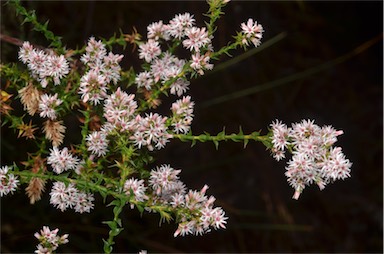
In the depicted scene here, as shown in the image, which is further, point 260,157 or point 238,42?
point 260,157

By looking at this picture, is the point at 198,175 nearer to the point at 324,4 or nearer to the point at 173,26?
the point at 324,4

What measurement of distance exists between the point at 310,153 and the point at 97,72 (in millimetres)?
435

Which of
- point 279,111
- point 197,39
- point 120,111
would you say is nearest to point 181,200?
point 120,111

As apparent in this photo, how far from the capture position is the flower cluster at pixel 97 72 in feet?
4.20

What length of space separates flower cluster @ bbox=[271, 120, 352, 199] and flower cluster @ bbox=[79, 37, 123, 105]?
1.09 feet

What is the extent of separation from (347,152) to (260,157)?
471mm

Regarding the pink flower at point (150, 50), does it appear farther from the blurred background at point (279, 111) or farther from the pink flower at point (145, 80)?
the blurred background at point (279, 111)

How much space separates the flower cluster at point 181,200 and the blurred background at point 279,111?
1.24m

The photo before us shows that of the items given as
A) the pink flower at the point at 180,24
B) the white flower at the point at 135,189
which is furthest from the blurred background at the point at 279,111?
the white flower at the point at 135,189

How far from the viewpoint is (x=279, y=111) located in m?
3.10

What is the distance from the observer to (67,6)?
2.69 m

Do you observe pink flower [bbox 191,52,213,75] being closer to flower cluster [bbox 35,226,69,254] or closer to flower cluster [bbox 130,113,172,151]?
flower cluster [bbox 130,113,172,151]

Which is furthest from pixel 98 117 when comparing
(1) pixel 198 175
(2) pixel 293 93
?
(2) pixel 293 93

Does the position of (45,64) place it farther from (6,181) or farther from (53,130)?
(6,181)
